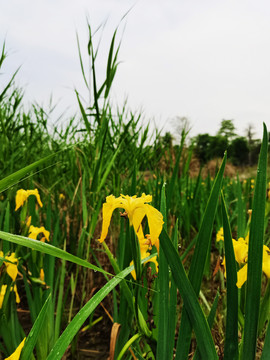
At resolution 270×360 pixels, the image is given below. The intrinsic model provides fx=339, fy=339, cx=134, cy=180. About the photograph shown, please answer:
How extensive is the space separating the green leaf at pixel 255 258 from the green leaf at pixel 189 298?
Result: 68mm

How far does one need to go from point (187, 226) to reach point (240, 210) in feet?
3.51

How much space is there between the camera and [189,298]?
579mm

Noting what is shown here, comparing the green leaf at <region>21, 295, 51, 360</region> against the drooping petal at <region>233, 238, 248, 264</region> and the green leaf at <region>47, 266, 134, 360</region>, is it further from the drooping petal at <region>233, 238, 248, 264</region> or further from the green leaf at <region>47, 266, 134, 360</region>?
the drooping petal at <region>233, 238, 248, 264</region>

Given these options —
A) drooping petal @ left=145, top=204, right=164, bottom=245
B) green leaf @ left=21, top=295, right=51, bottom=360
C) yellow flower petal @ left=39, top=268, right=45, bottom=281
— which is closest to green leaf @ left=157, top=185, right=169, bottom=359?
drooping petal @ left=145, top=204, right=164, bottom=245

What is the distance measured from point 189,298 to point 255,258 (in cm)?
13

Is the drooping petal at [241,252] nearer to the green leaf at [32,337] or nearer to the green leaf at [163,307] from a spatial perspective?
the green leaf at [163,307]

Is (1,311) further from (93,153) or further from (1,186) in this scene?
(93,153)

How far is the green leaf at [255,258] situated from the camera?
57 centimetres

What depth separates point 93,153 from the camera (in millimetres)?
1697

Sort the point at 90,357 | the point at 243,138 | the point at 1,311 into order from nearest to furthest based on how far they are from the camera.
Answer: the point at 1,311 → the point at 90,357 → the point at 243,138

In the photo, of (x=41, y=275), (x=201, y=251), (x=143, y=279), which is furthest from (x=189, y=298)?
(x=41, y=275)

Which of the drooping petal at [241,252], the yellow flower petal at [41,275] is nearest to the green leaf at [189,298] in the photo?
the drooping petal at [241,252]

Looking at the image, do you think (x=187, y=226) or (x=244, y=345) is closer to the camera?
(x=244, y=345)

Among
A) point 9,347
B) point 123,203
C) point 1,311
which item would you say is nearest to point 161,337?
point 123,203
